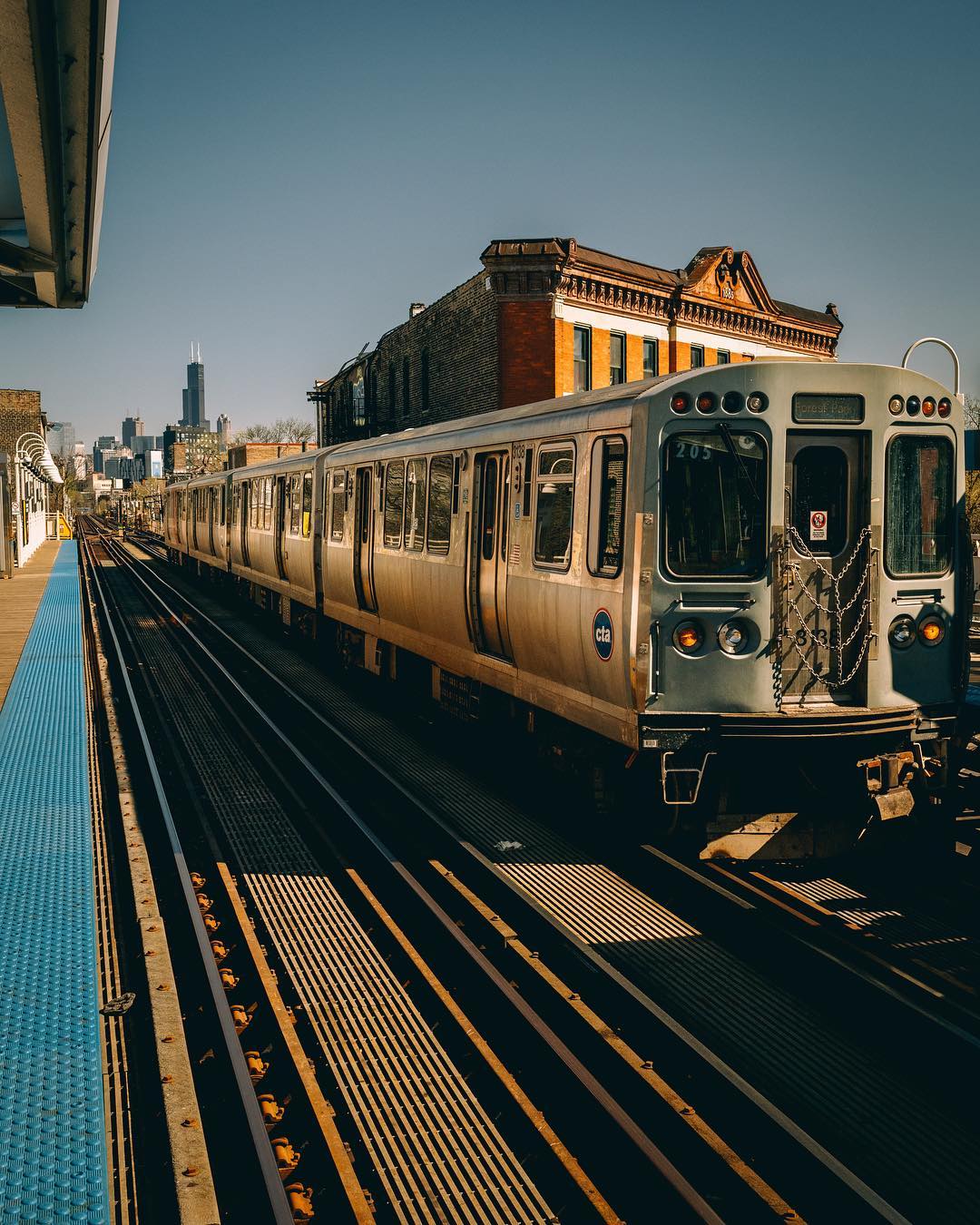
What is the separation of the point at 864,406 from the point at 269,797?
19.2 feet

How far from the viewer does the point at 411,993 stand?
217 inches

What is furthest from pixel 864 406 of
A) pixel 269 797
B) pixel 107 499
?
pixel 107 499

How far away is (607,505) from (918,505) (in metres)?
2.08

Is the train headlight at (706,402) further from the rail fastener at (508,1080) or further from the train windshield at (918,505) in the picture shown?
the rail fastener at (508,1080)

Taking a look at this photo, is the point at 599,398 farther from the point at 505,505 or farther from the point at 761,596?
the point at 761,596

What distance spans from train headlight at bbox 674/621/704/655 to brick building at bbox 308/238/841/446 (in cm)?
2113

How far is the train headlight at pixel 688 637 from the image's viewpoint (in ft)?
21.5

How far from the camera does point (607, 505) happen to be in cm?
697

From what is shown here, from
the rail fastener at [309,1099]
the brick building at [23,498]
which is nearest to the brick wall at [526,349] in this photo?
the brick building at [23,498]

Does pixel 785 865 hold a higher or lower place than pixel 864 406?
lower

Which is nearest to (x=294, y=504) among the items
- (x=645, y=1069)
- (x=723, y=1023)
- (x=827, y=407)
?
(x=827, y=407)

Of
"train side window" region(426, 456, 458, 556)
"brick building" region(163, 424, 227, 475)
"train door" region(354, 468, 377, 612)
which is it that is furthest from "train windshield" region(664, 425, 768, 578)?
"brick building" region(163, 424, 227, 475)

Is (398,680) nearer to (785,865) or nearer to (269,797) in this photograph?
(269,797)

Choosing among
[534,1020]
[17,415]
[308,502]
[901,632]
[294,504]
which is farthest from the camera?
[17,415]
